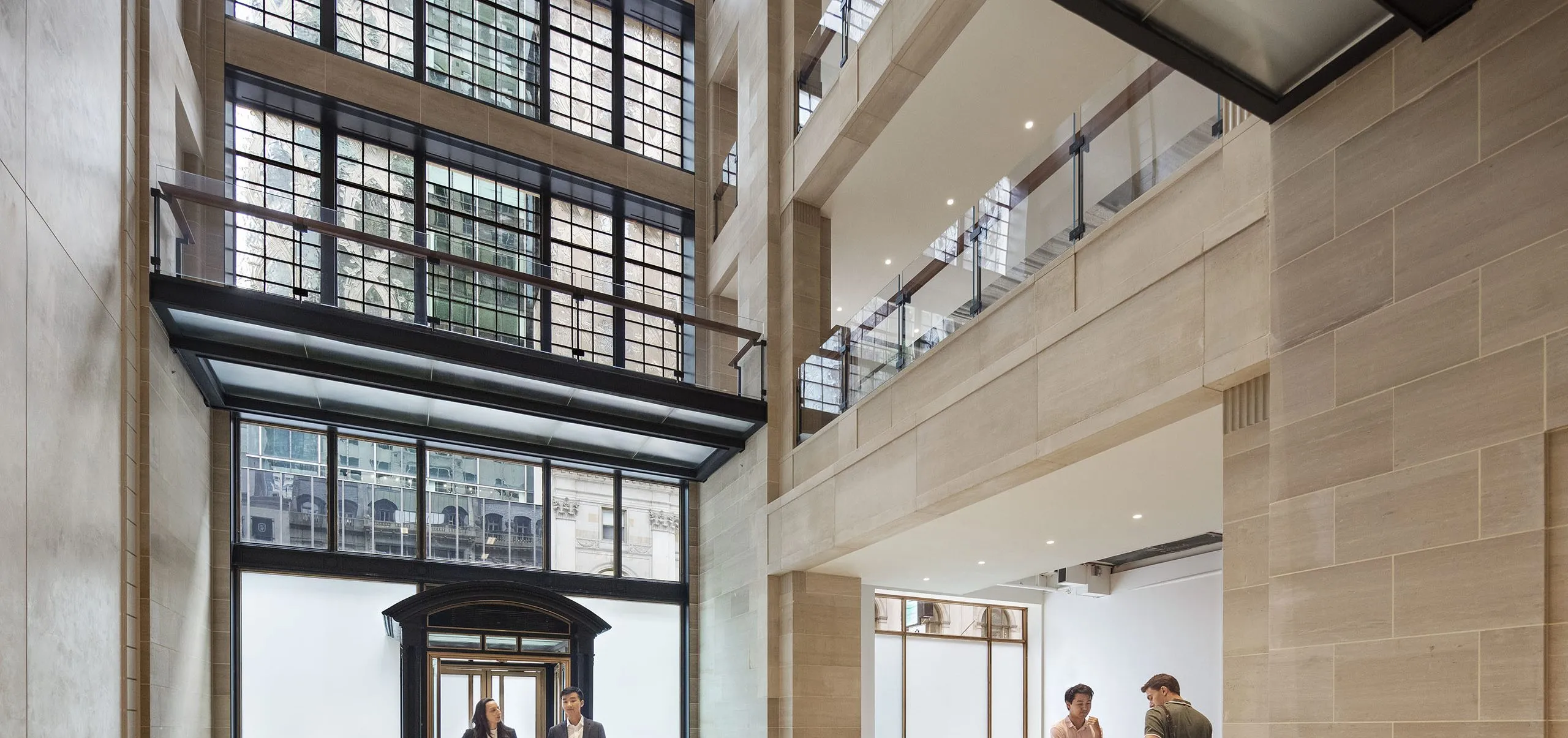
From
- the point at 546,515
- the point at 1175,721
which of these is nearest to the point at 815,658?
the point at 546,515

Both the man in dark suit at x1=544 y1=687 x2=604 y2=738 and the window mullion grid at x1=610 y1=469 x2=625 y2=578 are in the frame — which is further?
the window mullion grid at x1=610 y1=469 x2=625 y2=578

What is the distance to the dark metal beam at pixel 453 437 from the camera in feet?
37.0

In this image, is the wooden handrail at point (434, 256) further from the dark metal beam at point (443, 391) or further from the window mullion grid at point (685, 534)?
the window mullion grid at point (685, 534)

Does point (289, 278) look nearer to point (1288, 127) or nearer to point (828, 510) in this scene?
point (828, 510)

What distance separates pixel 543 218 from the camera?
1486 cm

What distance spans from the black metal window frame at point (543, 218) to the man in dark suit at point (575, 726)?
146 inches

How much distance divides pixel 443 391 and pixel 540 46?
21.3ft

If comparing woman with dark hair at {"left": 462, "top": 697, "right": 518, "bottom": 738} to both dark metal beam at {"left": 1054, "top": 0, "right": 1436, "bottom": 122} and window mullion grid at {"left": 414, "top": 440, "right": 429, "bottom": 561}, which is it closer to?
window mullion grid at {"left": 414, "top": 440, "right": 429, "bottom": 561}

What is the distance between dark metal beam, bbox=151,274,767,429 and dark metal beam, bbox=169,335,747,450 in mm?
483

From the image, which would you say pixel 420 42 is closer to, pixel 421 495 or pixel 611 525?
pixel 421 495

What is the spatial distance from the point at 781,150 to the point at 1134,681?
10292 millimetres

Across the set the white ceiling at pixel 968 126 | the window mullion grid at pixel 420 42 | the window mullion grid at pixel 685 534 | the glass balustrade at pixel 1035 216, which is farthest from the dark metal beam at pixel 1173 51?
the window mullion grid at pixel 420 42

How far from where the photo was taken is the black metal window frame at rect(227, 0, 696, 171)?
13.4 metres

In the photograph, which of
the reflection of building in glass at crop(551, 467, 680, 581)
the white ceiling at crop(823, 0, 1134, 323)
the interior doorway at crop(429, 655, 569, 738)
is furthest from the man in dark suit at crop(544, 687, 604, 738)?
the white ceiling at crop(823, 0, 1134, 323)
